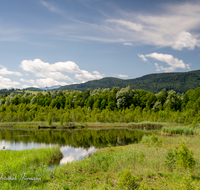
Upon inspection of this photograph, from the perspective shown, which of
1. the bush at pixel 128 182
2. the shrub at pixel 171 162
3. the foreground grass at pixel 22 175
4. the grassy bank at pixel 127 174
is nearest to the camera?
the bush at pixel 128 182

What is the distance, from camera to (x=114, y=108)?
98438 mm

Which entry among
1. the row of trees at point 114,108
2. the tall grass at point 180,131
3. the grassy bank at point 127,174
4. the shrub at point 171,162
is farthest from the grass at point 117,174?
the row of trees at point 114,108

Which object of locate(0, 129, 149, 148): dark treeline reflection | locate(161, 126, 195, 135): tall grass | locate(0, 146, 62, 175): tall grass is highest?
locate(0, 146, 62, 175): tall grass

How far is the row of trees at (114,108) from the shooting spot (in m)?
77.0

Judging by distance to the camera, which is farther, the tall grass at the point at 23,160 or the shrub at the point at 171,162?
the tall grass at the point at 23,160

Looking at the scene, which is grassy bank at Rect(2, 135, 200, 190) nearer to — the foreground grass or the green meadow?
the green meadow

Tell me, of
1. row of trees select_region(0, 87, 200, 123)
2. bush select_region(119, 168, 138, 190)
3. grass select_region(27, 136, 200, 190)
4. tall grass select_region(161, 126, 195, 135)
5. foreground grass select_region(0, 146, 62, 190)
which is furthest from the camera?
row of trees select_region(0, 87, 200, 123)

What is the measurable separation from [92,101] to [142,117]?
3639 cm

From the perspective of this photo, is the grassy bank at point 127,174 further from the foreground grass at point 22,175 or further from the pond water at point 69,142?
the pond water at point 69,142

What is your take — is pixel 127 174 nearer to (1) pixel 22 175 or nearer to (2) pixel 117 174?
(2) pixel 117 174

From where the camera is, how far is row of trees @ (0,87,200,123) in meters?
77.0

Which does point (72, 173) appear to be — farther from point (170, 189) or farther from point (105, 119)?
point (105, 119)

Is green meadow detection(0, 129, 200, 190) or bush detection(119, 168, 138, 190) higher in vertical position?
bush detection(119, 168, 138, 190)

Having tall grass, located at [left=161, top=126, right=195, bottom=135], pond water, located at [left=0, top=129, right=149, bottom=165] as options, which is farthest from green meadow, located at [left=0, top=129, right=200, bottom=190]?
tall grass, located at [left=161, top=126, right=195, bottom=135]
